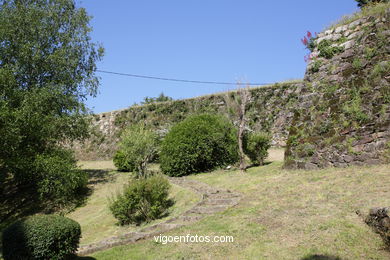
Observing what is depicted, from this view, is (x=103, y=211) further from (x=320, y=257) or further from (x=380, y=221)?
(x=380, y=221)

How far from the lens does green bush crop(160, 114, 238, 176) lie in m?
14.6

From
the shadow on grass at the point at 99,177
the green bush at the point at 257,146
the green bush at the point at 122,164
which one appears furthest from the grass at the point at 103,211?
the green bush at the point at 257,146

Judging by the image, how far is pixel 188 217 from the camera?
8383mm

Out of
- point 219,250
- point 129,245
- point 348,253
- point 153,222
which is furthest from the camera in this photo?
point 153,222

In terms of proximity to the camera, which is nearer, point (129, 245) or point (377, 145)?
point (129, 245)

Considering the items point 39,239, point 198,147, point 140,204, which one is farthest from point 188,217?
point 198,147

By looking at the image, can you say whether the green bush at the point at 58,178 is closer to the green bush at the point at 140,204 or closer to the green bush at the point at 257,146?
the green bush at the point at 140,204

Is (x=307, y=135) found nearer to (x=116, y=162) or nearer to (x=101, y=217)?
(x=101, y=217)

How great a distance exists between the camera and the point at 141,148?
15.0 m

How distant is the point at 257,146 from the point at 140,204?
6.20m

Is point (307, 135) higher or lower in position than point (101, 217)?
higher

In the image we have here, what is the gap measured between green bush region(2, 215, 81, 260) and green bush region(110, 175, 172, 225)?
10.1 feet

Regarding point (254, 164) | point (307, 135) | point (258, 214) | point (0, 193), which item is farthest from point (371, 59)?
point (0, 193)

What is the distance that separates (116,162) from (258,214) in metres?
12.2
